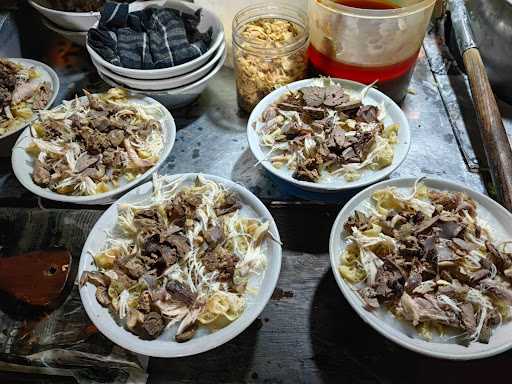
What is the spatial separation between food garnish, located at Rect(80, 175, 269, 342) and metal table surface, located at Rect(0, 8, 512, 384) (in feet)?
0.52

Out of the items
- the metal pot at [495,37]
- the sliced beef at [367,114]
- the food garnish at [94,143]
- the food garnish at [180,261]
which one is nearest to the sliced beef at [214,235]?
the food garnish at [180,261]

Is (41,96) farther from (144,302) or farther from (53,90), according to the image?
(144,302)

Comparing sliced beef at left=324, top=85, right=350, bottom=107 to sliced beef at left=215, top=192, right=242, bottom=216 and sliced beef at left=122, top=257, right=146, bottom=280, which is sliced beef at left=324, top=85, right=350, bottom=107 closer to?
sliced beef at left=215, top=192, right=242, bottom=216

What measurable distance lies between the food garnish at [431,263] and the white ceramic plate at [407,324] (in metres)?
0.01

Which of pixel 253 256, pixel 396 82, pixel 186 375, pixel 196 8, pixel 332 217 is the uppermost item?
pixel 196 8

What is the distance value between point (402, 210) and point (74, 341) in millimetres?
893

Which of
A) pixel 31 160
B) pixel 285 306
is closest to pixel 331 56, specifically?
pixel 285 306

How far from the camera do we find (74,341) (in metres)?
1.10

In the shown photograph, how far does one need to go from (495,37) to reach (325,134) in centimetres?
72

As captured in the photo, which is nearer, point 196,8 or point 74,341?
point 74,341

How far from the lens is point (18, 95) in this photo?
151 centimetres

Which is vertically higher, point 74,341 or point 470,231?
point 470,231

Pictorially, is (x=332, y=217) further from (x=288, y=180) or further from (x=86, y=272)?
(x=86, y=272)

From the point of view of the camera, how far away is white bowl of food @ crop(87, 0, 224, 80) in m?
1.45
